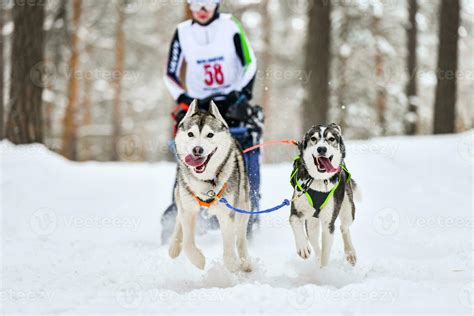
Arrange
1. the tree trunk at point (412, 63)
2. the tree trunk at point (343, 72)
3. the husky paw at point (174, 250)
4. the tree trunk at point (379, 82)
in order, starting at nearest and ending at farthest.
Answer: the husky paw at point (174, 250), the tree trunk at point (343, 72), the tree trunk at point (412, 63), the tree trunk at point (379, 82)

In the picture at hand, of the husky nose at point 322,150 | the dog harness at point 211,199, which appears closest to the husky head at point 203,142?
the dog harness at point 211,199

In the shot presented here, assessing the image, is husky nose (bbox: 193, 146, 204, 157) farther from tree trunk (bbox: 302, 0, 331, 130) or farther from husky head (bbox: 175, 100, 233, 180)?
tree trunk (bbox: 302, 0, 331, 130)

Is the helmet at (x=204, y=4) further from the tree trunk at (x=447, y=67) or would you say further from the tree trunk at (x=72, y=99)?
the tree trunk at (x=72, y=99)

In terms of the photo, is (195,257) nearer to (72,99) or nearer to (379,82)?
(72,99)

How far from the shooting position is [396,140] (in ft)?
28.2

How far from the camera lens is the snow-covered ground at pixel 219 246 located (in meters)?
2.94

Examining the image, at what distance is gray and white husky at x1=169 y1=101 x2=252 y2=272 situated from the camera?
3396 mm

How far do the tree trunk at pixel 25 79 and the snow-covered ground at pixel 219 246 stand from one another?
0.51 meters

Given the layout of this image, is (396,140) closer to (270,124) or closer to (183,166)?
(183,166)

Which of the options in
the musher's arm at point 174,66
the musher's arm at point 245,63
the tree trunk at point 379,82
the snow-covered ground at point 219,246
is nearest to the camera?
the snow-covered ground at point 219,246

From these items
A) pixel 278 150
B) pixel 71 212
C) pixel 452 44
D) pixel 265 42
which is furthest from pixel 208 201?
pixel 265 42

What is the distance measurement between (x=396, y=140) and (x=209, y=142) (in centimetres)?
604

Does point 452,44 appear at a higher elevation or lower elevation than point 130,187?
higher

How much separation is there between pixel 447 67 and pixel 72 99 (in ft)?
36.4
